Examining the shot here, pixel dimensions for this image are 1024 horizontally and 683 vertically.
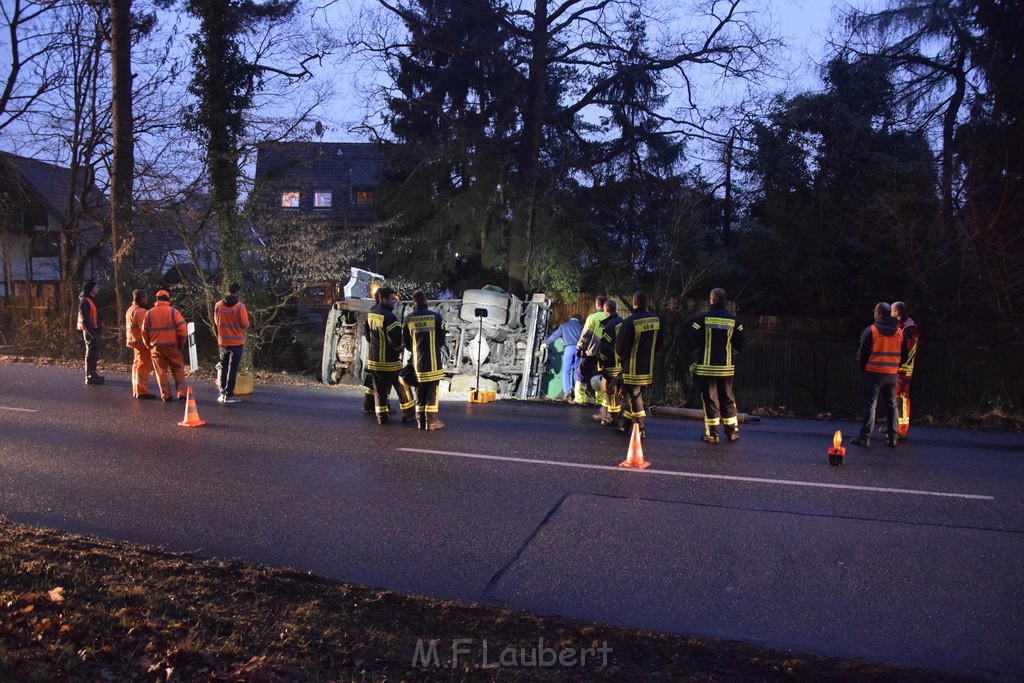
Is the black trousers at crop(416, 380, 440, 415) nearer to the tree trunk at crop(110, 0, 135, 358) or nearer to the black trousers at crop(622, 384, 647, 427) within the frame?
the black trousers at crop(622, 384, 647, 427)

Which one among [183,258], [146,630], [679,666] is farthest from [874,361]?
[183,258]

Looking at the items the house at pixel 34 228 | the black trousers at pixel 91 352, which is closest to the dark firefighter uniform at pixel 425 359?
the black trousers at pixel 91 352

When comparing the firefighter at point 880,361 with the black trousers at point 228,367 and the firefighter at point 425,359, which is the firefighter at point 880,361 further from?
the black trousers at point 228,367

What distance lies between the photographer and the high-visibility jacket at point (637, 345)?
10.8 metres

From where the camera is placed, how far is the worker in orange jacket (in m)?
13.1

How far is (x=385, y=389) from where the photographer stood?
11.4 metres

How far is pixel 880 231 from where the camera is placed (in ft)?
55.6

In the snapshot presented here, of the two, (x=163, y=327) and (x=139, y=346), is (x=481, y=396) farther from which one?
(x=139, y=346)

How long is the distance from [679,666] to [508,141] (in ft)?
59.6

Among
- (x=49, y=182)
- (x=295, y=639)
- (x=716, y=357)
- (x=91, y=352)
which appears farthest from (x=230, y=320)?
(x=49, y=182)

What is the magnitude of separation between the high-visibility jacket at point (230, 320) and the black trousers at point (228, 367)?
6.0 inches

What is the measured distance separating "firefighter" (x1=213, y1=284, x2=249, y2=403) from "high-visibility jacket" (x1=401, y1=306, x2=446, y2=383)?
3.63 metres

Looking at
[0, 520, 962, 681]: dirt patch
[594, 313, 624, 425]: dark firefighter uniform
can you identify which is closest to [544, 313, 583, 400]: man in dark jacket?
[594, 313, 624, 425]: dark firefighter uniform

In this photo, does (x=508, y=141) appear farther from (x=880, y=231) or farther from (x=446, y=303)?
(x=880, y=231)
